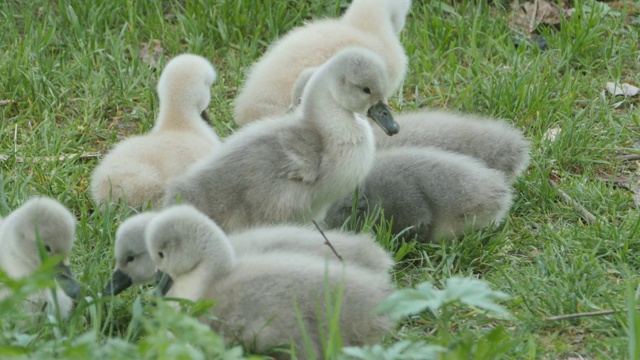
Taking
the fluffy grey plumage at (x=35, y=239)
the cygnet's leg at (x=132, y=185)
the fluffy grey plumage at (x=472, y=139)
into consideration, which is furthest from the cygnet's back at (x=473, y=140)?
the fluffy grey plumage at (x=35, y=239)

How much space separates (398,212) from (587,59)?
90.2 inches

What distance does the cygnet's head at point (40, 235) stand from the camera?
3.96 m

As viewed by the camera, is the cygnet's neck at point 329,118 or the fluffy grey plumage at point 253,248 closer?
the fluffy grey plumage at point 253,248

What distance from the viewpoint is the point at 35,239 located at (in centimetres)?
394

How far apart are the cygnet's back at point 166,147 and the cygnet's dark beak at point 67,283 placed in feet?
3.12

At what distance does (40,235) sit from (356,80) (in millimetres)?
1456

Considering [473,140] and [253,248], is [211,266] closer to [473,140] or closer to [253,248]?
[253,248]

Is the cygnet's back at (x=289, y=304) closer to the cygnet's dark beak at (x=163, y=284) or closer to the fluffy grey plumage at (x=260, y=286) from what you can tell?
the fluffy grey plumage at (x=260, y=286)

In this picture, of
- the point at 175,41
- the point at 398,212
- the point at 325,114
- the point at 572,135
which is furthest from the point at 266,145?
the point at 175,41

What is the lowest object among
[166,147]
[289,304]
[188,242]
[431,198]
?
[431,198]

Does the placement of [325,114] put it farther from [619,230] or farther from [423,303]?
[423,303]

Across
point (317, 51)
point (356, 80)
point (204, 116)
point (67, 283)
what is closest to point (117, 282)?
point (67, 283)

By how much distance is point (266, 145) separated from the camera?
4.64m

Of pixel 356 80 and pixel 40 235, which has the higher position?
pixel 356 80
